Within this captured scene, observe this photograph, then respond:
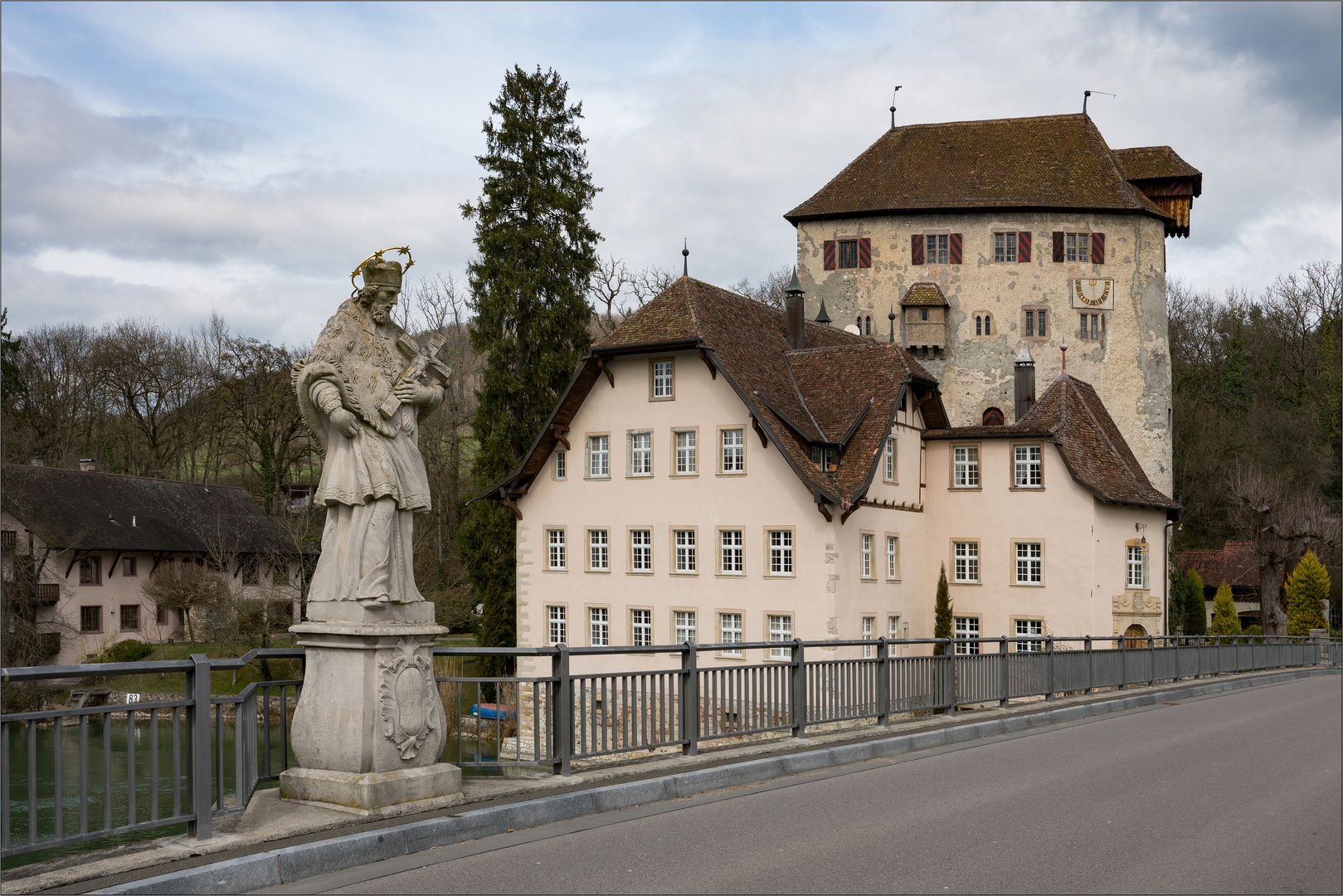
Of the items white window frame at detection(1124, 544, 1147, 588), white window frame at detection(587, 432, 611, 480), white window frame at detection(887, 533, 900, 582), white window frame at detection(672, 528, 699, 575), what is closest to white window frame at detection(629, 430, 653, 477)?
white window frame at detection(587, 432, 611, 480)

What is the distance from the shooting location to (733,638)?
33844mm

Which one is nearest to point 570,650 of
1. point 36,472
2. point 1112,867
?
point 1112,867

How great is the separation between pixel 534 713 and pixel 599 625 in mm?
28544

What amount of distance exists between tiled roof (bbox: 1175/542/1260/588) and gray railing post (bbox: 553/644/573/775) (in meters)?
59.7

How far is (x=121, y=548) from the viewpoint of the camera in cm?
4969

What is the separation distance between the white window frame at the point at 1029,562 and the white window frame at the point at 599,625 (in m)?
12.8

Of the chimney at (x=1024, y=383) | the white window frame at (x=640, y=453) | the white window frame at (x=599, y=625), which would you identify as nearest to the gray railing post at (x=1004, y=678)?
the white window frame at (x=640, y=453)

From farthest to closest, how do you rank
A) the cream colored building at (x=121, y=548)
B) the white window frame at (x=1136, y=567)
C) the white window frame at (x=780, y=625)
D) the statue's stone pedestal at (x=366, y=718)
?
1. the cream colored building at (x=121, y=548)
2. the white window frame at (x=1136, y=567)
3. the white window frame at (x=780, y=625)
4. the statue's stone pedestal at (x=366, y=718)

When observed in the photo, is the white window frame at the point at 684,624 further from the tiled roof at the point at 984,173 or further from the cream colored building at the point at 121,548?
the tiled roof at the point at 984,173

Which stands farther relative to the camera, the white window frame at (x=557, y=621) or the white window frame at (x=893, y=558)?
the white window frame at (x=557, y=621)

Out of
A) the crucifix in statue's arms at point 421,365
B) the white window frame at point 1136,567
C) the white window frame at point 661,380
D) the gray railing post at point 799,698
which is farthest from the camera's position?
the white window frame at point 1136,567

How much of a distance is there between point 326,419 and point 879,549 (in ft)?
94.1

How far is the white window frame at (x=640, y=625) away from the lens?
3597 centimetres

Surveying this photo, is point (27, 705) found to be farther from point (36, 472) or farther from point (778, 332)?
point (778, 332)
